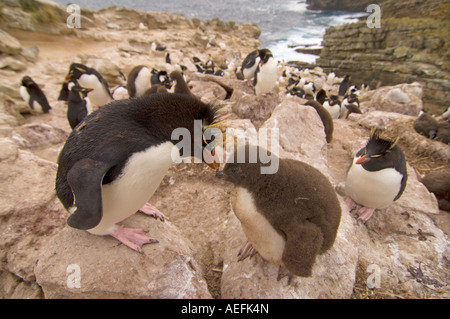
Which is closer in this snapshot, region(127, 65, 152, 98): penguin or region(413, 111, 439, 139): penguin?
region(413, 111, 439, 139): penguin

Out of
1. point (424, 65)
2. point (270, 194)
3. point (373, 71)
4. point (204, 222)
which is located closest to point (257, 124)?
point (204, 222)

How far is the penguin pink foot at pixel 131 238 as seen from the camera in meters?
2.24

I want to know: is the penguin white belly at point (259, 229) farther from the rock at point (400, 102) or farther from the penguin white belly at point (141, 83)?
the rock at point (400, 102)

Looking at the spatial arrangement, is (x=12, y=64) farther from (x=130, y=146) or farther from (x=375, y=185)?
(x=375, y=185)

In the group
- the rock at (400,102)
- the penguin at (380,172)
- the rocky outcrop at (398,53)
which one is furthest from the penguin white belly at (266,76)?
the rocky outcrop at (398,53)

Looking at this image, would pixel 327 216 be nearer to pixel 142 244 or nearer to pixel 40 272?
pixel 142 244

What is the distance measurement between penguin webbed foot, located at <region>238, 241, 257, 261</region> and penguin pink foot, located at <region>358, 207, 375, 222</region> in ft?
5.85

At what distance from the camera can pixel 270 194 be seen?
221 cm

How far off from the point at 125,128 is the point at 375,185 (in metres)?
2.91

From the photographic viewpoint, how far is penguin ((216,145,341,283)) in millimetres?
2162

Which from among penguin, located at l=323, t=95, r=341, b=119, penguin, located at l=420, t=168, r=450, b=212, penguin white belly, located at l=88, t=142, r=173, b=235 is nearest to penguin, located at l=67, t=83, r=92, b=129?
penguin white belly, located at l=88, t=142, r=173, b=235

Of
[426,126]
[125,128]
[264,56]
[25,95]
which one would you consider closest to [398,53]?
[264,56]

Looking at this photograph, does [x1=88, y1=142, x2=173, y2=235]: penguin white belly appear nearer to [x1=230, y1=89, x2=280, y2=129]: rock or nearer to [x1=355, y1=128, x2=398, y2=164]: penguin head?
[x1=355, y1=128, x2=398, y2=164]: penguin head

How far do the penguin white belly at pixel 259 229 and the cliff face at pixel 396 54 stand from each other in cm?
1783
